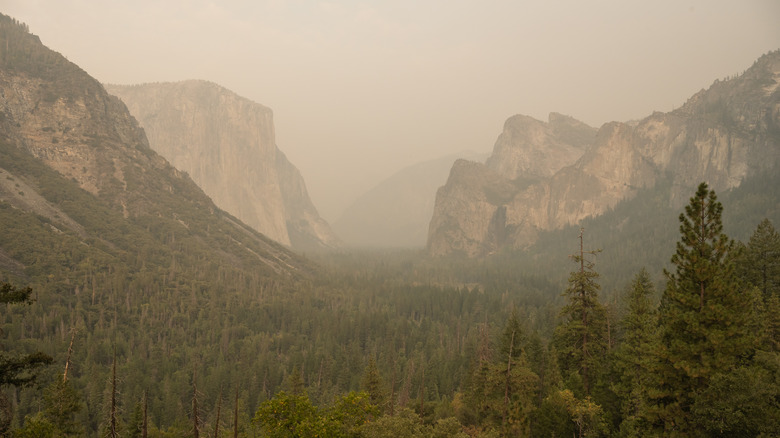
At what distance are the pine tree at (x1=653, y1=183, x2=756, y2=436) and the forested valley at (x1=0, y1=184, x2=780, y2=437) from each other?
0.09 m

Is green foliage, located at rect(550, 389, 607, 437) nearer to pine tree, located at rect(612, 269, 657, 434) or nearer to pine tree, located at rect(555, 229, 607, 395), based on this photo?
pine tree, located at rect(612, 269, 657, 434)

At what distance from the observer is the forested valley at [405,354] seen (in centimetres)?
2191

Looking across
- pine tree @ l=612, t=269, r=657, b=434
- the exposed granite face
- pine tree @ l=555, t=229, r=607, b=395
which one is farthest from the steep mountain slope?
pine tree @ l=612, t=269, r=657, b=434

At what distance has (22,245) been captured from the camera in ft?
353

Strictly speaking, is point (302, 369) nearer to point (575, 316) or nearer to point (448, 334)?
point (448, 334)

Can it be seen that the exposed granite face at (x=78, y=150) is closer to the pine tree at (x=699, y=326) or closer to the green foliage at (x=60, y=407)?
the green foliage at (x=60, y=407)

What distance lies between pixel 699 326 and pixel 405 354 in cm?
8668

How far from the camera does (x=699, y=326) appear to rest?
70.7ft

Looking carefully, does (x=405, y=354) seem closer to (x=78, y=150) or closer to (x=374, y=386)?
(x=374, y=386)

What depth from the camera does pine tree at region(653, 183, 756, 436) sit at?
21.2 m

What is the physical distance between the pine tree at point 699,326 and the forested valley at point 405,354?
3.6 inches

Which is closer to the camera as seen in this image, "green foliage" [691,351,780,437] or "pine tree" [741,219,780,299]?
"green foliage" [691,351,780,437]

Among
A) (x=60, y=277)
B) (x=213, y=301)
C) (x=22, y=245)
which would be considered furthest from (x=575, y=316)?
(x=22, y=245)

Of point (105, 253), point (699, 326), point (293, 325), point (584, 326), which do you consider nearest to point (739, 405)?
point (699, 326)
